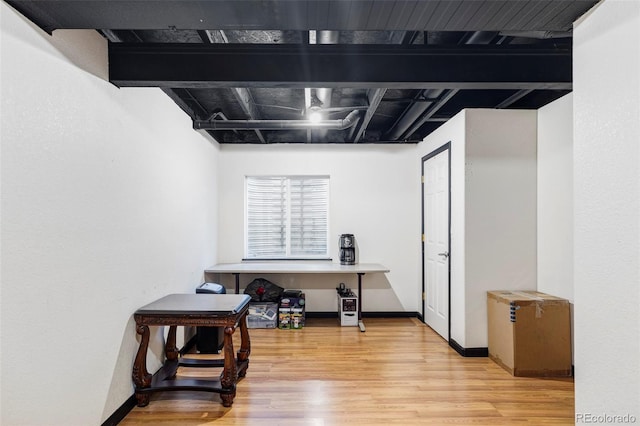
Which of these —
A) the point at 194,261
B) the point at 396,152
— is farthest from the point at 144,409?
the point at 396,152

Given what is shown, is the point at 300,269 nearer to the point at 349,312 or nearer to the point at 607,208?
the point at 349,312

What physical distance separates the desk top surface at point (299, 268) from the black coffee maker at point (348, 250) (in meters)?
0.09

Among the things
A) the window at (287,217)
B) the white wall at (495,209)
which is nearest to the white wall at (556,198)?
the white wall at (495,209)

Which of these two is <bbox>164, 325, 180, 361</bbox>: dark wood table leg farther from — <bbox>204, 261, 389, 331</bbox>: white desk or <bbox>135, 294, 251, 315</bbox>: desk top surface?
<bbox>204, 261, 389, 331</bbox>: white desk

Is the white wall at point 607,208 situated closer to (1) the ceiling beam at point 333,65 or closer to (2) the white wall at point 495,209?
(1) the ceiling beam at point 333,65

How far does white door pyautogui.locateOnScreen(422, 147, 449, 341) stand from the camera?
3.94 metres

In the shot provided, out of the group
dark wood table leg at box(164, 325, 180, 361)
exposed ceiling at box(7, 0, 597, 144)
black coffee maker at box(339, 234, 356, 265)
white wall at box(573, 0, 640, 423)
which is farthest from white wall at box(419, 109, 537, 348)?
dark wood table leg at box(164, 325, 180, 361)

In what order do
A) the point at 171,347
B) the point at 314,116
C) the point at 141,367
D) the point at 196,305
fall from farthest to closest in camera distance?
the point at 314,116 < the point at 171,347 < the point at 196,305 < the point at 141,367

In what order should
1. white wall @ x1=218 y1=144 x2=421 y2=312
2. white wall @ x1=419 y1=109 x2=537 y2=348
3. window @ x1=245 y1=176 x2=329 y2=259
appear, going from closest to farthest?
white wall @ x1=419 y1=109 x2=537 y2=348, white wall @ x1=218 y1=144 x2=421 y2=312, window @ x1=245 y1=176 x2=329 y2=259

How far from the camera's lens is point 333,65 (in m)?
2.20

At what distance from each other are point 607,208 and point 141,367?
296cm

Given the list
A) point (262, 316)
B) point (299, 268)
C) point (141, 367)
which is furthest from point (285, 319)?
point (141, 367)

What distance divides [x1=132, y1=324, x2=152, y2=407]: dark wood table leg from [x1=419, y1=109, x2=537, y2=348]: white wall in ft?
9.71

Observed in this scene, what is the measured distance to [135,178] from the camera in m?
2.53
